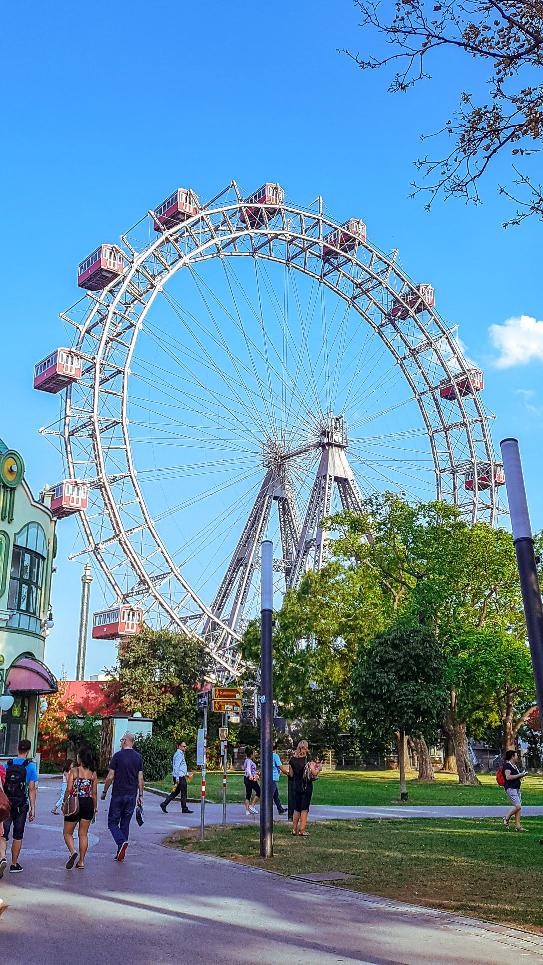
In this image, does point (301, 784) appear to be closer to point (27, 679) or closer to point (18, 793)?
point (18, 793)

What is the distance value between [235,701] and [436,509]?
28001mm

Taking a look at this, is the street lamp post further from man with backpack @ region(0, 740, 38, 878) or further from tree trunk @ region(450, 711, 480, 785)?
man with backpack @ region(0, 740, 38, 878)

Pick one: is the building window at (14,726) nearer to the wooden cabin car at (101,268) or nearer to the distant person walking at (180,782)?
the distant person walking at (180,782)

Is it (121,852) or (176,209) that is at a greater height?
(176,209)

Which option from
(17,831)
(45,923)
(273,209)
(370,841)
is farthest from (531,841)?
(273,209)

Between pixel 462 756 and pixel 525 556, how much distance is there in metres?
37.2

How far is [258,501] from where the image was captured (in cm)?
4997

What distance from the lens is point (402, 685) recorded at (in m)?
31.8

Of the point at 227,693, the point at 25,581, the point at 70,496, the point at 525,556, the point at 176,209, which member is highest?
the point at 176,209

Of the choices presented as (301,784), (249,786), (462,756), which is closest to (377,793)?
(462,756)

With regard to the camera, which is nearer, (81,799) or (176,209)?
(81,799)

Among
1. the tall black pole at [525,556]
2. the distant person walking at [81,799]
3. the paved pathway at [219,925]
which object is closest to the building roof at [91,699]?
the distant person walking at [81,799]

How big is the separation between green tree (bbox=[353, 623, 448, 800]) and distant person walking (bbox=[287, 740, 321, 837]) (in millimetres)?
13929

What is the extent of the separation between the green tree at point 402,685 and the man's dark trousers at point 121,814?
18.7 meters
